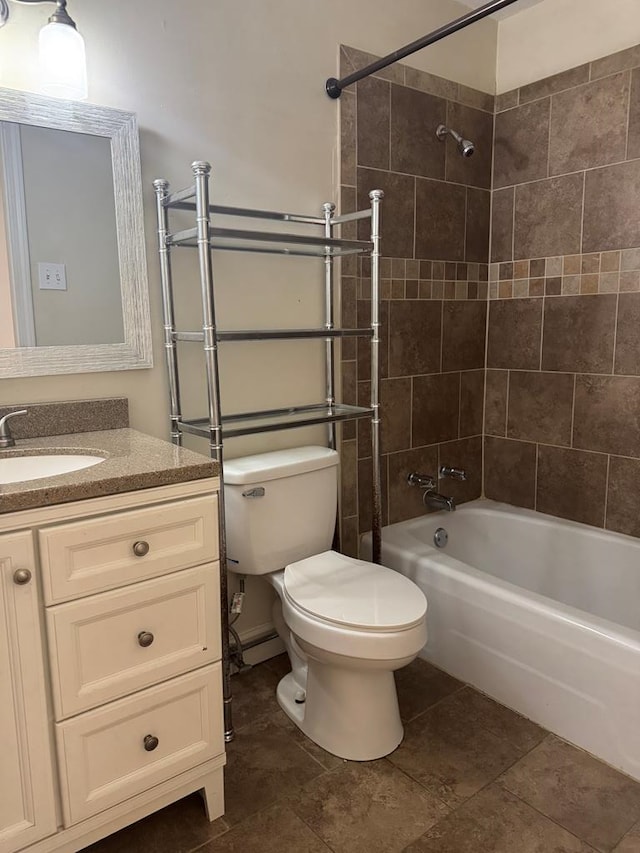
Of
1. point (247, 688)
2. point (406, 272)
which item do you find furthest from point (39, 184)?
point (247, 688)

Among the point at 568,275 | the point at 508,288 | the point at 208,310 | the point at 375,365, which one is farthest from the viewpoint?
the point at 508,288

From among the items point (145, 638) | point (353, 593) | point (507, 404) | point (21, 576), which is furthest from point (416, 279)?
point (21, 576)

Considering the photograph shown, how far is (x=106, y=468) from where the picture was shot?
1.29m

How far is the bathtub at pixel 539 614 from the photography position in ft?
5.50

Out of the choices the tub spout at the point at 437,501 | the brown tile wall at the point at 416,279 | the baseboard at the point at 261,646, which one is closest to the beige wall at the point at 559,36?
the brown tile wall at the point at 416,279

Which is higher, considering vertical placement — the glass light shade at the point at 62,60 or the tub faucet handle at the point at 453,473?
the glass light shade at the point at 62,60

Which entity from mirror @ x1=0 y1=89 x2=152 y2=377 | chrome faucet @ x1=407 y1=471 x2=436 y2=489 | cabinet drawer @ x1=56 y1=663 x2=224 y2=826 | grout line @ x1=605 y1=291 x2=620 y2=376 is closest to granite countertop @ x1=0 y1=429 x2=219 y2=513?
mirror @ x1=0 y1=89 x2=152 y2=377

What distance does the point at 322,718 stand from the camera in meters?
1.77

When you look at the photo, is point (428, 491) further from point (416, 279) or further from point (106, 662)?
point (106, 662)

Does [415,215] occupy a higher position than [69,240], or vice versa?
[415,215]

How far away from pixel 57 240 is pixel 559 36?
2.04 meters

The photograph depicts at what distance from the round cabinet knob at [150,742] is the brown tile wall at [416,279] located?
112 cm

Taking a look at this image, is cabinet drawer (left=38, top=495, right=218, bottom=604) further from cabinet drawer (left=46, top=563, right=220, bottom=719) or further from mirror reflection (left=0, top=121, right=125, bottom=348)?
mirror reflection (left=0, top=121, right=125, bottom=348)

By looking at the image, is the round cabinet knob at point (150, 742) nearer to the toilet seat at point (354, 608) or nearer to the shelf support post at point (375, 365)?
the toilet seat at point (354, 608)
